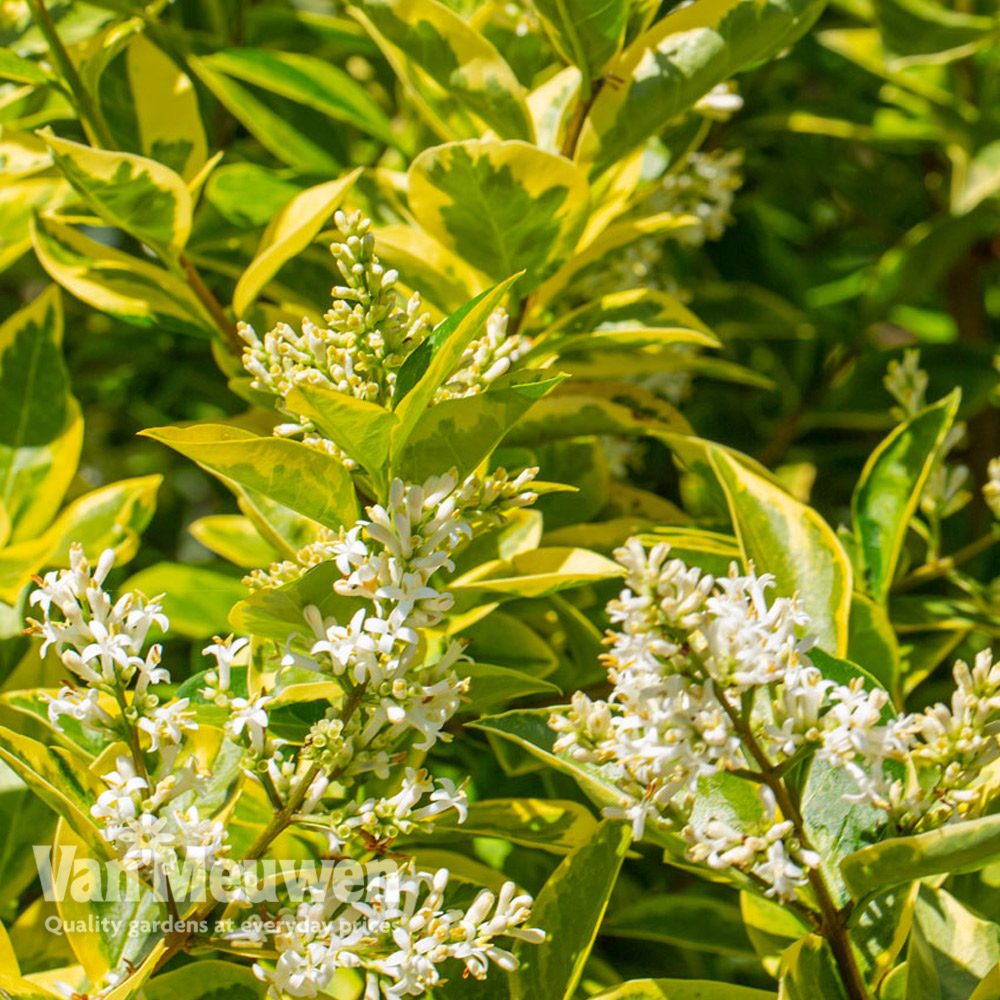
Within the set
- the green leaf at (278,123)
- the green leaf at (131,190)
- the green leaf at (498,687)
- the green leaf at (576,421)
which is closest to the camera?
the green leaf at (498,687)

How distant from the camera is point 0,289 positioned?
6.66 ft

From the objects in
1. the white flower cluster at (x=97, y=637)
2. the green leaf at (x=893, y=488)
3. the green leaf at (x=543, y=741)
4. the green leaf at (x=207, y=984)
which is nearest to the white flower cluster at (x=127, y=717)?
the white flower cluster at (x=97, y=637)

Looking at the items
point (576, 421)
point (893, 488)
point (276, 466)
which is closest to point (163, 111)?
point (576, 421)

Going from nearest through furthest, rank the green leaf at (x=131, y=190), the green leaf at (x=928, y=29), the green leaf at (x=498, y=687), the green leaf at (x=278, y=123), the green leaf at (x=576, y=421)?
the green leaf at (x=498, y=687)
the green leaf at (x=131, y=190)
the green leaf at (x=576, y=421)
the green leaf at (x=278, y=123)
the green leaf at (x=928, y=29)

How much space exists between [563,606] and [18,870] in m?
→ 0.57

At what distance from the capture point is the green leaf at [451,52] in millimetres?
999

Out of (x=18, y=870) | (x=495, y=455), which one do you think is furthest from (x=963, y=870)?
(x=18, y=870)

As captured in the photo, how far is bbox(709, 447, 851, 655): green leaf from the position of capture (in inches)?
37.7

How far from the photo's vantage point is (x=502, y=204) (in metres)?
0.98

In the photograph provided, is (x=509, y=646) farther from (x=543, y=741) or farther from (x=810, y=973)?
(x=810, y=973)

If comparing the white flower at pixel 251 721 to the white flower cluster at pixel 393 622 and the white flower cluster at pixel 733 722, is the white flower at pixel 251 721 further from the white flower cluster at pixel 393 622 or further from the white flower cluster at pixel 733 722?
the white flower cluster at pixel 733 722

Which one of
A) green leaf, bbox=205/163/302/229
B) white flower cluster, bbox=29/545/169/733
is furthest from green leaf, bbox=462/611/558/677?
green leaf, bbox=205/163/302/229

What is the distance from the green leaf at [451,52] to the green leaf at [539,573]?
0.90ft

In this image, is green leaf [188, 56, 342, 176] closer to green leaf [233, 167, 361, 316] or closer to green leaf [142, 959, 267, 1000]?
green leaf [233, 167, 361, 316]
